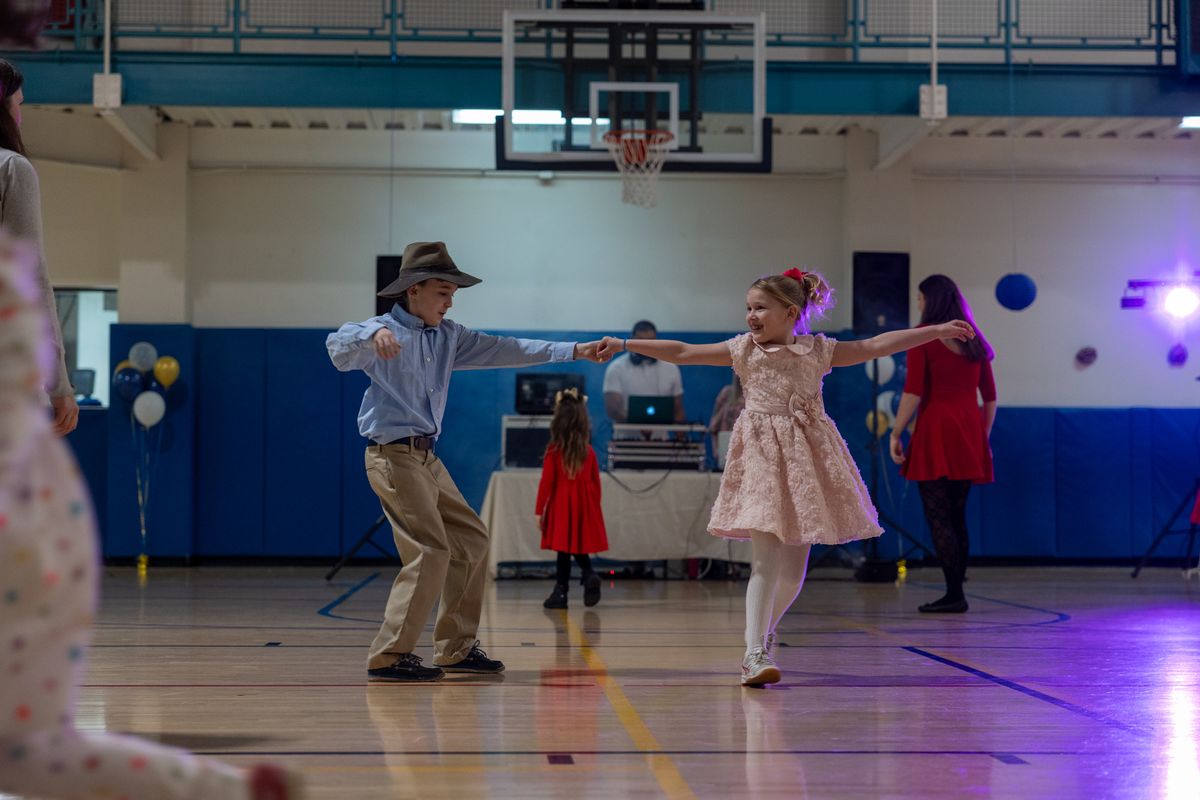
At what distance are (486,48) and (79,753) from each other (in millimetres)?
9559

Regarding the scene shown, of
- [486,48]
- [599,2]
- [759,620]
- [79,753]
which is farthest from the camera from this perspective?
[486,48]

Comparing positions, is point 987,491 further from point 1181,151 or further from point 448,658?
point 448,658

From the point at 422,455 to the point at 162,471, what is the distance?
23.2 ft

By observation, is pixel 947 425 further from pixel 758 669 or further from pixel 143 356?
pixel 143 356

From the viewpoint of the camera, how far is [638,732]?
11.7 ft

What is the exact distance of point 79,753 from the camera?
1.62m

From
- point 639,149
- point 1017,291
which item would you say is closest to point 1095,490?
point 1017,291

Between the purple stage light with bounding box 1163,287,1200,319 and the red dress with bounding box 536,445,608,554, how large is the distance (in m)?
5.97

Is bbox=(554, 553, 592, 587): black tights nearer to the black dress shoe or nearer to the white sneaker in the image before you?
the black dress shoe

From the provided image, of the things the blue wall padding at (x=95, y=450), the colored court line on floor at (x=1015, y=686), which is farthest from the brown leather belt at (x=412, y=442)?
the blue wall padding at (x=95, y=450)

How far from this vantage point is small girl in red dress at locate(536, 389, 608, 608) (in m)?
7.58

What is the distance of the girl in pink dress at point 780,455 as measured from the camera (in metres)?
4.34

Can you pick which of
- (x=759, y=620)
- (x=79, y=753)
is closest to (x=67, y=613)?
(x=79, y=753)

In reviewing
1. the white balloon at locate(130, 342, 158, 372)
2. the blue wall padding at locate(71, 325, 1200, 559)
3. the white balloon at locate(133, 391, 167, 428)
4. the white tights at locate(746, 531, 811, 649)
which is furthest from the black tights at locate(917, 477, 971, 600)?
the white balloon at locate(130, 342, 158, 372)
